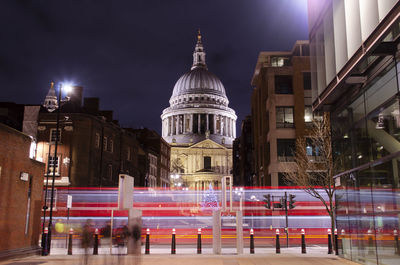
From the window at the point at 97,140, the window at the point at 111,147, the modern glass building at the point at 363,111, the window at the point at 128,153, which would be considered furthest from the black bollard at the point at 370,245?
the window at the point at 128,153

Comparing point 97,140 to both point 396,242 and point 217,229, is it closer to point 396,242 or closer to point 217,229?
point 217,229

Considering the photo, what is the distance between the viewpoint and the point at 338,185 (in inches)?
758

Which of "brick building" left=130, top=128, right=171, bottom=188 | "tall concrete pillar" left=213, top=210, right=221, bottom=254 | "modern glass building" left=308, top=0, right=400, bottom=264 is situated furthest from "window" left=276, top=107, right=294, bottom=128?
"brick building" left=130, top=128, right=171, bottom=188

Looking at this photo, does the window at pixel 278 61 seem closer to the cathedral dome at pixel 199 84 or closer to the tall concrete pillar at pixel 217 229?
the tall concrete pillar at pixel 217 229

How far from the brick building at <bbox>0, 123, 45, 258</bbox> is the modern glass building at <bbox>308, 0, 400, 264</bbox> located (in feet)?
43.5

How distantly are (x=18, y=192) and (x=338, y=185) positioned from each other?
45.8 ft

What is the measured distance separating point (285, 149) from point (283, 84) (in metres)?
7.88

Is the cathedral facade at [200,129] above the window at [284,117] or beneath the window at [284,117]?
above

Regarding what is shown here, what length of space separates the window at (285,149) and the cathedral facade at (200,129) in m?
102

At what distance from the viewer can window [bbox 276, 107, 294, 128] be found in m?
48.6

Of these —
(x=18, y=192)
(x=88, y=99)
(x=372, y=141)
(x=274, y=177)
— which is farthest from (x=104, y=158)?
(x=372, y=141)

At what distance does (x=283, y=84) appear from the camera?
165 ft

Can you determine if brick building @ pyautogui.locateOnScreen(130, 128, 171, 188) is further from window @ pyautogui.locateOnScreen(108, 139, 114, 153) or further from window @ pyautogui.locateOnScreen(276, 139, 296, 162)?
window @ pyautogui.locateOnScreen(276, 139, 296, 162)

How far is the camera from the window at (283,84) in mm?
49969
